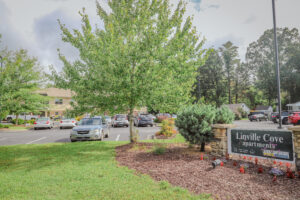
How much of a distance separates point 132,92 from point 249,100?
80054 millimetres

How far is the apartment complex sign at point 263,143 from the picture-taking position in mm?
4965

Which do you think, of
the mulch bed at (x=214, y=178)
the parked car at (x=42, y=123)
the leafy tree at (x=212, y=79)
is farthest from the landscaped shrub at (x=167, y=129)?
the leafy tree at (x=212, y=79)

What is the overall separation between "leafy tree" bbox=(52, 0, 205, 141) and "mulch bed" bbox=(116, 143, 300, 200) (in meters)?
2.64

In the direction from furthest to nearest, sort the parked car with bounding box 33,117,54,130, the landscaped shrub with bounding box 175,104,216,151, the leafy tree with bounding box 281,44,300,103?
the leafy tree with bounding box 281,44,300,103
the parked car with bounding box 33,117,54,130
the landscaped shrub with bounding box 175,104,216,151

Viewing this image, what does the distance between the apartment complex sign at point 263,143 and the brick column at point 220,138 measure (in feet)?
0.55

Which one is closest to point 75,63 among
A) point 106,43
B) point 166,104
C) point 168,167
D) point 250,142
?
point 106,43

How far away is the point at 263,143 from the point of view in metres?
5.43

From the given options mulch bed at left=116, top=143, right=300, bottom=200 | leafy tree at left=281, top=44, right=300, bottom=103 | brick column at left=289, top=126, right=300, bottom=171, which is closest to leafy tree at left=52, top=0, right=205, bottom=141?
mulch bed at left=116, top=143, right=300, bottom=200

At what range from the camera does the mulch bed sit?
12.0ft

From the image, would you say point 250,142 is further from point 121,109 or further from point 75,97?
point 75,97

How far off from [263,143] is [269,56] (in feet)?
170

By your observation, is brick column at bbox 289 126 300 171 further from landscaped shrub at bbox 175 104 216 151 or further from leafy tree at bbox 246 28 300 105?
leafy tree at bbox 246 28 300 105

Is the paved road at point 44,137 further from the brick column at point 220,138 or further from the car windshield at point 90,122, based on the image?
the brick column at point 220,138

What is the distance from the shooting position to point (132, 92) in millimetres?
7664
